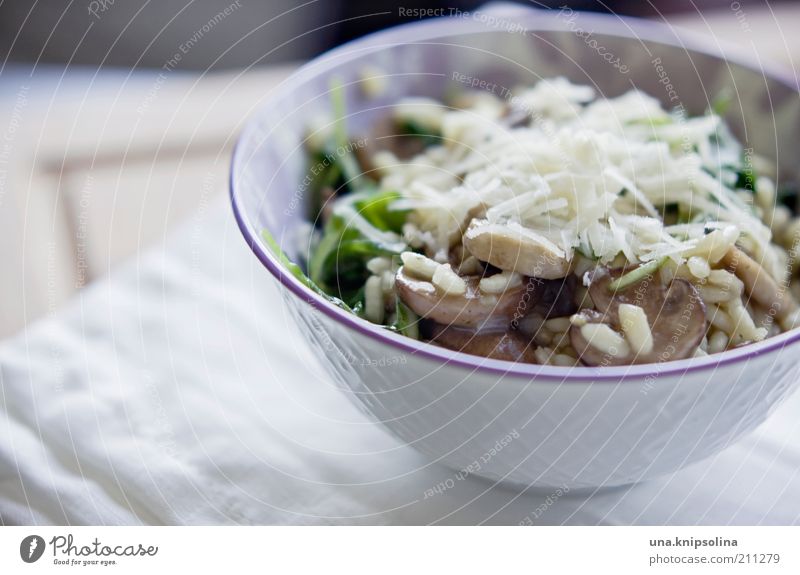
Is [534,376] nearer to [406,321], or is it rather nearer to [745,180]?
[406,321]

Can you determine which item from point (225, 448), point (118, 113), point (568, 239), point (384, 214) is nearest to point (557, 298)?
point (568, 239)

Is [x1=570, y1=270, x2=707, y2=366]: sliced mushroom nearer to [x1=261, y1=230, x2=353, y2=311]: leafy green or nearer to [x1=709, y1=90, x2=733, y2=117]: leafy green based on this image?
[x1=261, y1=230, x2=353, y2=311]: leafy green

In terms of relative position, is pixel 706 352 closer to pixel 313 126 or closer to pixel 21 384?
pixel 313 126

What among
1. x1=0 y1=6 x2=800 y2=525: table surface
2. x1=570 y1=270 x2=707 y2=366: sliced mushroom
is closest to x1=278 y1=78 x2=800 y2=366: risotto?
x1=570 y1=270 x2=707 y2=366: sliced mushroom

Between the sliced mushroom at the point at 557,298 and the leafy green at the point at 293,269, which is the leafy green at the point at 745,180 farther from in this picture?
the leafy green at the point at 293,269

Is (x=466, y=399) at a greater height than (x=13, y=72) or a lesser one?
lesser

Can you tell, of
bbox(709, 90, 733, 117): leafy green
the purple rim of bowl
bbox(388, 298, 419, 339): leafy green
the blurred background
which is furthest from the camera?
the blurred background

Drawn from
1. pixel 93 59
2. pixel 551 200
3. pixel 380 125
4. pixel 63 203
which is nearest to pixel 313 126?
pixel 380 125
